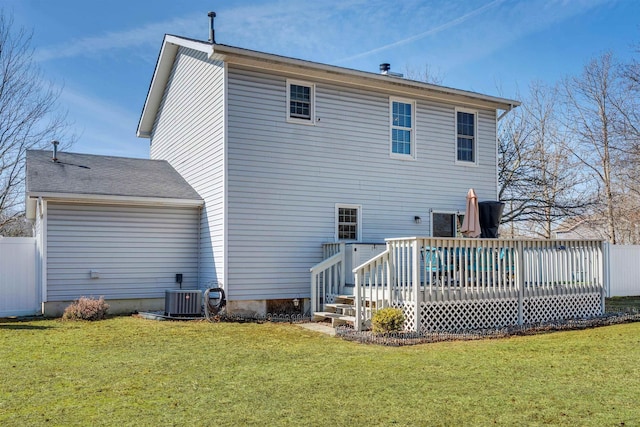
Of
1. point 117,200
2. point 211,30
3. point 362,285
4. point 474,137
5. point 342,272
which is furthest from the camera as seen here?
point 474,137

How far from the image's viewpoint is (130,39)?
65.4ft

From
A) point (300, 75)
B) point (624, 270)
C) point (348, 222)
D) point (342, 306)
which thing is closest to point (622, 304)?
point (624, 270)

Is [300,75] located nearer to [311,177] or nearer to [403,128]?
[311,177]

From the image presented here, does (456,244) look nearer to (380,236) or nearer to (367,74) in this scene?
(380,236)

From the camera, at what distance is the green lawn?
4703 mm

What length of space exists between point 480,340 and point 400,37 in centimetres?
1601

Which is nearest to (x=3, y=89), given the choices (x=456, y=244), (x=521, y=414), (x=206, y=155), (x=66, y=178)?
(x=66, y=178)

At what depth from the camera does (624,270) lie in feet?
59.8

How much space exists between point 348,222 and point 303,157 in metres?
1.98

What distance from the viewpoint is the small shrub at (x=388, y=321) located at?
9.33 meters

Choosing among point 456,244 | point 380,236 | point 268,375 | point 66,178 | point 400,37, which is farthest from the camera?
point 400,37

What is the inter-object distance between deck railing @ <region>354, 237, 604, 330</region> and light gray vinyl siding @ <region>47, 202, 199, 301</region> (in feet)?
16.4

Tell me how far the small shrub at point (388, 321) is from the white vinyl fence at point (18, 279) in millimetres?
8051

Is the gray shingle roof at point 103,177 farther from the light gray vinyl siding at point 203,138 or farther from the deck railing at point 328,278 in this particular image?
the deck railing at point 328,278
